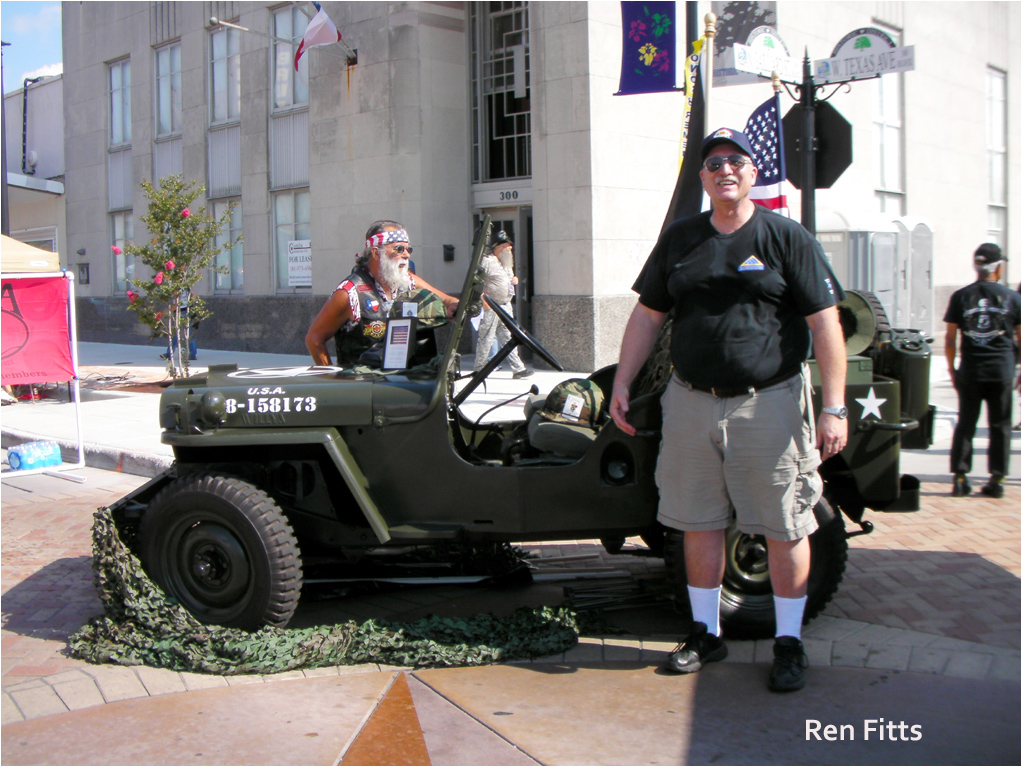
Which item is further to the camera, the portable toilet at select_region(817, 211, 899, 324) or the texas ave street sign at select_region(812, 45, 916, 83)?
the portable toilet at select_region(817, 211, 899, 324)

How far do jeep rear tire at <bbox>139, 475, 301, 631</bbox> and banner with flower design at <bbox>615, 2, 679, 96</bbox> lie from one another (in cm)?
815

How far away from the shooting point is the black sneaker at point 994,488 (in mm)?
6641

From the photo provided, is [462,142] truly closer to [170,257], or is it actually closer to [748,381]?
[170,257]

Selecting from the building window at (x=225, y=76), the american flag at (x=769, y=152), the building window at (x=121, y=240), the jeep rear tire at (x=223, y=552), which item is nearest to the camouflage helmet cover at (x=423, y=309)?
the jeep rear tire at (x=223, y=552)

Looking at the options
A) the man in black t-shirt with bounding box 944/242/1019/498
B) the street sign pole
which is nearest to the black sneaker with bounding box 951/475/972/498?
the man in black t-shirt with bounding box 944/242/1019/498

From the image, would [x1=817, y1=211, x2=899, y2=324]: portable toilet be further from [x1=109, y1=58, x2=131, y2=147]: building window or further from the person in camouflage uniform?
[x1=109, y1=58, x2=131, y2=147]: building window

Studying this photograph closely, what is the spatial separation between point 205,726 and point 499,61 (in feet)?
44.5

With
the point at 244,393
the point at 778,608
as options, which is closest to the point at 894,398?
→ the point at 778,608

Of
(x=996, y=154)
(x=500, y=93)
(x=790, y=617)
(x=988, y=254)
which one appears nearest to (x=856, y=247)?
(x=500, y=93)

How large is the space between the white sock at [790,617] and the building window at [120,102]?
2107 cm

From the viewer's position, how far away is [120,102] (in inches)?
850

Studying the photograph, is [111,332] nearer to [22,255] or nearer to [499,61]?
[499,61]

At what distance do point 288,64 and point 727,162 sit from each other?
15.3 meters

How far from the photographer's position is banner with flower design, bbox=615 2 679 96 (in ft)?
35.1
